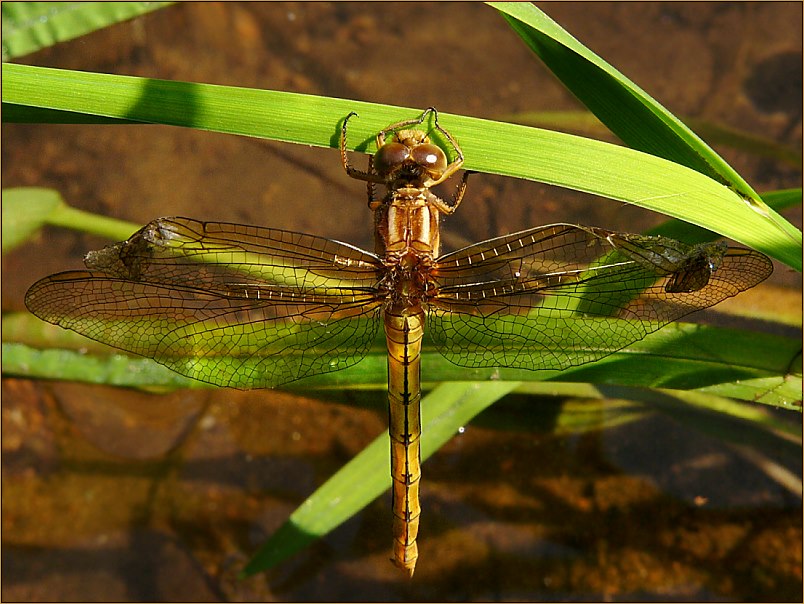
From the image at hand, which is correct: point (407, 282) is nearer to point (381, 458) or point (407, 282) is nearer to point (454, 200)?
point (454, 200)

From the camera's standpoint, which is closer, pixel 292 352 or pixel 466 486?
pixel 292 352

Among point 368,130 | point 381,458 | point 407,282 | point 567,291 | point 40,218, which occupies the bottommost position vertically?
point 381,458

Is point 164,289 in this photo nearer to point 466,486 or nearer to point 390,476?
point 390,476

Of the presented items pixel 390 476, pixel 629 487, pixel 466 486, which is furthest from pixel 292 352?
pixel 629 487

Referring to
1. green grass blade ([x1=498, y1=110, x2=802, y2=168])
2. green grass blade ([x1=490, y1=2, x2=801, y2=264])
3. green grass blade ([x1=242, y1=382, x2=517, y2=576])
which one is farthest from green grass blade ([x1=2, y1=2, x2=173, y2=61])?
green grass blade ([x1=498, y1=110, x2=802, y2=168])

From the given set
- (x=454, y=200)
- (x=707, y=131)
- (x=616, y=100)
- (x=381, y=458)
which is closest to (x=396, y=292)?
(x=454, y=200)

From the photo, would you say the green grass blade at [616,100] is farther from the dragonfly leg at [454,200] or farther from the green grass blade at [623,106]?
the dragonfly leg at [454,200]

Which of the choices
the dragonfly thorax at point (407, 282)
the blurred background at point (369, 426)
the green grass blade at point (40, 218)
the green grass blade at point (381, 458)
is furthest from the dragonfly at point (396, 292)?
the green grass blade at point (40, 218)
